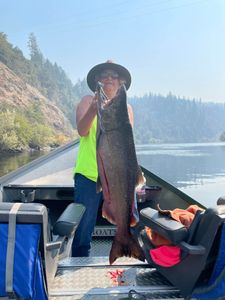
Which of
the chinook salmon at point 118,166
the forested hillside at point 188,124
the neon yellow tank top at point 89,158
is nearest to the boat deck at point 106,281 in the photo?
the chinook salmon at point 118,166

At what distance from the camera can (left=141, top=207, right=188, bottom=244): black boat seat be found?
106 inches

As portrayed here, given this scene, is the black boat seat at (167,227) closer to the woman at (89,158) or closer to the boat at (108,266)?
the boat at (108,266)

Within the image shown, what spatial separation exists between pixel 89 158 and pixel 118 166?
4.30 feet

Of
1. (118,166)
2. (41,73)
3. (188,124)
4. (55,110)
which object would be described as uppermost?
(41,73)

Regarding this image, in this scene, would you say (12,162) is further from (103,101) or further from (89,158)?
(103,101)

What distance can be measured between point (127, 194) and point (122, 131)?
41cm

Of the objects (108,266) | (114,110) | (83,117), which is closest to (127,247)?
(108,266)

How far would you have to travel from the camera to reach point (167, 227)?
8.95 ft

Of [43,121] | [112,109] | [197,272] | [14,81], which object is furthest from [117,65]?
[14,81]

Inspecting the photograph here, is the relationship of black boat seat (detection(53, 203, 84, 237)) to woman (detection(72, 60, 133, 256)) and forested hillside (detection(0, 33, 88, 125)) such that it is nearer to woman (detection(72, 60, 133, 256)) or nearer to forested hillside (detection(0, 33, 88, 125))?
woman (detection(72, 60, 133, 256))

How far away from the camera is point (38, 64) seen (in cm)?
17012

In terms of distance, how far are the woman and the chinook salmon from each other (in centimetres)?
88

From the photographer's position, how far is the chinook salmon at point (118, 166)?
2.45m

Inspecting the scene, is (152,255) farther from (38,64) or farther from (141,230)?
(38,64)
